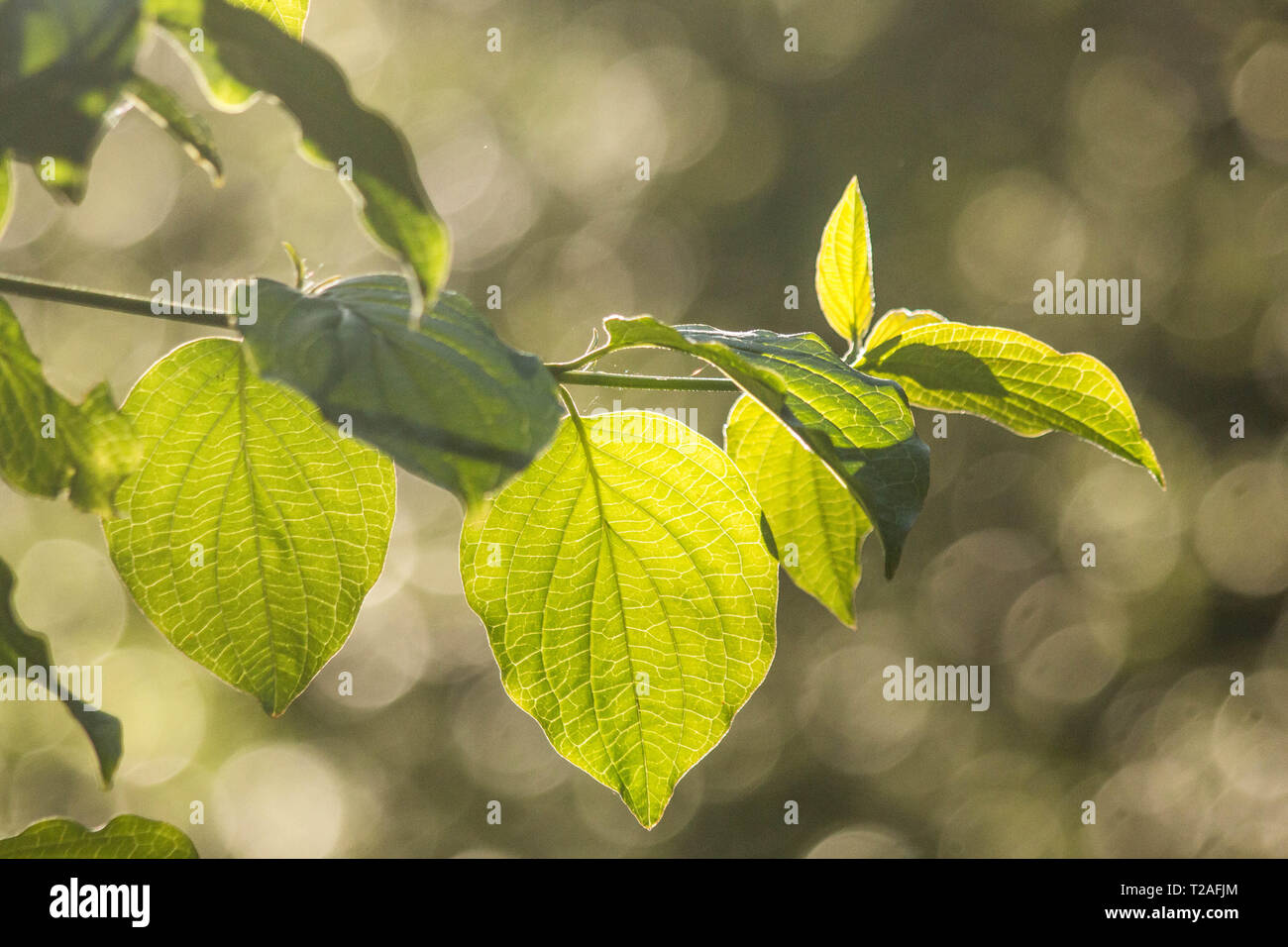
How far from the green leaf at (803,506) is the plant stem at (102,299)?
316 mm

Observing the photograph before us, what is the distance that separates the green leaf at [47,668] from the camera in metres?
0.52

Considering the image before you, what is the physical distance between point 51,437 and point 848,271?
0.54 metres

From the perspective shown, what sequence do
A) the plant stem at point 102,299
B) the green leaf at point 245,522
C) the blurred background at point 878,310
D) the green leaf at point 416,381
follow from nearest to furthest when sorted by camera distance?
the green leaf at point 416,381 < the plant stem at point 102,299 < the green leaf at point 245,522 < the blurred background at point 878,310

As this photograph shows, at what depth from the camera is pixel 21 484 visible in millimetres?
544

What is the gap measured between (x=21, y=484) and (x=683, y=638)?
0.39 meters

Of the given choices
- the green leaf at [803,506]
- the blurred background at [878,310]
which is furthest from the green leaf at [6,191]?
the blurred background at [878,310]

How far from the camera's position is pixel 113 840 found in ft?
2.23

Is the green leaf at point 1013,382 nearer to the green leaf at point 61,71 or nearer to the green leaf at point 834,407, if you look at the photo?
the green leaf at point 834,407

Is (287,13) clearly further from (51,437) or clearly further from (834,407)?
(834,407)

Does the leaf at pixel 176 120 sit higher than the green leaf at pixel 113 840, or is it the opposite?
the leaf at pixel 176 120

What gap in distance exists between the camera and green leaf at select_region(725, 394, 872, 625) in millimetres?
641

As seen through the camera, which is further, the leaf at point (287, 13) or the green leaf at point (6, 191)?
the leaf at point (287, 13)
